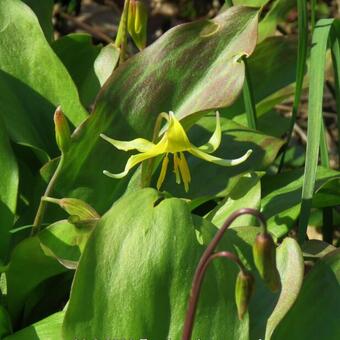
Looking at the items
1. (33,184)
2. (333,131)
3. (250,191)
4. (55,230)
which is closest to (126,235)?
(55,230)

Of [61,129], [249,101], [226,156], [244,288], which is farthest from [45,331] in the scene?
[249,101]

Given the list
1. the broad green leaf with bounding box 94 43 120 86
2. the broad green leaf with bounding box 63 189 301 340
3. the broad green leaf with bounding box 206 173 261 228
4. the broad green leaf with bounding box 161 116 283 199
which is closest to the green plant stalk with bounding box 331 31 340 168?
the broad green leaf with bounding box 161 116 283 199

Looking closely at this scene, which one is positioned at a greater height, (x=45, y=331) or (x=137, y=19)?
(x=137, y=19)

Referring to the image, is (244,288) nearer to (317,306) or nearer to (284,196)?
(317,306)

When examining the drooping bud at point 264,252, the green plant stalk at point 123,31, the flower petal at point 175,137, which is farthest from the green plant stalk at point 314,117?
the drooping bud at point 264,252

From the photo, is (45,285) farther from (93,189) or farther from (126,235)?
(126,235)

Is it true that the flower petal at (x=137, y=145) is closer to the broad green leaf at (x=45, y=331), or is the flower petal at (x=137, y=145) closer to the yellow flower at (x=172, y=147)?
the yellow flower at (x=172, y=147)

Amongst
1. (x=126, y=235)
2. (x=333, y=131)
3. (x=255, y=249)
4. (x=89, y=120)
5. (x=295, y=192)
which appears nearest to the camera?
(x=255, y=249)
